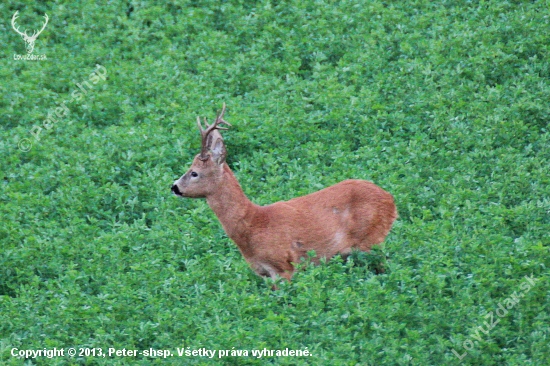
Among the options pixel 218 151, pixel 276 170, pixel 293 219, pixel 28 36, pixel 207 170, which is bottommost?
pixel 276 170

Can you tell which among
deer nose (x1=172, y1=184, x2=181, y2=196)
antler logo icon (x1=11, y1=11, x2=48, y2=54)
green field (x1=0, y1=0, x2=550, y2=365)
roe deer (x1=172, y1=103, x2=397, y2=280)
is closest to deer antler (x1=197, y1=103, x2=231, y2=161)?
roe deer (x1=172, y1=103, x2=397, y2=280)

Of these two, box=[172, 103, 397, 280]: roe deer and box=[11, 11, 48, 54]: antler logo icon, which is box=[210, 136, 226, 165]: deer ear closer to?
box=[172, 103, 397, 280]: roe deer

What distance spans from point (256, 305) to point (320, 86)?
A: 195 inches

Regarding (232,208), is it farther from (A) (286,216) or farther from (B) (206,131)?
(B) (206,131)

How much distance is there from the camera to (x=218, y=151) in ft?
29.9

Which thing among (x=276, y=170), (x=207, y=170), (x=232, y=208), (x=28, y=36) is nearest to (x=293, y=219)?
(x=232, y=208)

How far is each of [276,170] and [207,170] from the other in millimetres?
2027

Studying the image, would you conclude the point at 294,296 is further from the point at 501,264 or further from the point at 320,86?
the point at 320,86

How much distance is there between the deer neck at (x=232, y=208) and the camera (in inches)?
350

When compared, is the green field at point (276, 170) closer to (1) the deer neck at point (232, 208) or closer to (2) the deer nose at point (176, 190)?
(1) the deer neck at point (232, 208)

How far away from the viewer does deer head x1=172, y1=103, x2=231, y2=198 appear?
910cm

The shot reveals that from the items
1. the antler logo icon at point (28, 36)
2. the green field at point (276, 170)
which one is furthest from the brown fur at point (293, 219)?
the antler logo icon at point (28, 36)

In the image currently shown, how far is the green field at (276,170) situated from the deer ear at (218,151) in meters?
0.89

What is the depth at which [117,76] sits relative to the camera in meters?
13.2
